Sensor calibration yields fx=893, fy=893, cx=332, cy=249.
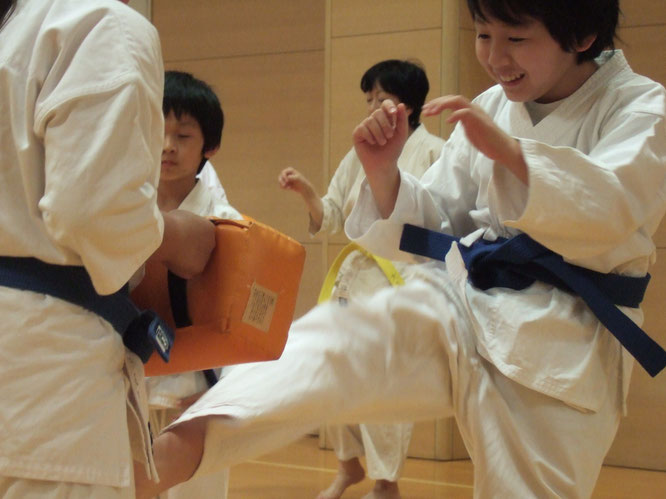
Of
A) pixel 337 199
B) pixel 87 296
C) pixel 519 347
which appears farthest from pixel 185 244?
pixel 337 199

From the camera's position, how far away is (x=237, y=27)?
5.79 metres

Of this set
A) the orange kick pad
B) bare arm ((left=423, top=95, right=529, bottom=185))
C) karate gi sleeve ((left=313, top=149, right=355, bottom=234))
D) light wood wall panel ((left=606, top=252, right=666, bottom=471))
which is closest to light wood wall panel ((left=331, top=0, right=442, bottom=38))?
karate gi sleeve ((left=313, top=149, right=355, bottom=234))

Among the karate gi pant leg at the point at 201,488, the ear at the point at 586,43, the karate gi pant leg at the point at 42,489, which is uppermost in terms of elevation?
the ear at the point at 586,43

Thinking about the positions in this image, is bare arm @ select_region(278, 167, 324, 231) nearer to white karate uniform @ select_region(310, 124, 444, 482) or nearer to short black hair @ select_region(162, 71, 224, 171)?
white karate uniform @ select_region(310, 124, 444, 482)

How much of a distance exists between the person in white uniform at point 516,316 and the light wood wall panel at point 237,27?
3.75 metres

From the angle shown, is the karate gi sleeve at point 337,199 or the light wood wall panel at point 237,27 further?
the light wood wall panel at point 237,27

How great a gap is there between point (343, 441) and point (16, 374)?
8.78ft

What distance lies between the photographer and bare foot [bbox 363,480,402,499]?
357 cm

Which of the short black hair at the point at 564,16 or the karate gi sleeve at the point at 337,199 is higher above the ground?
the short black hair at the point at 564,16

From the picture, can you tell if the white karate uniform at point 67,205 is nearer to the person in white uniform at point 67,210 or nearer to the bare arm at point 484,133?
the person in white uniform at point 67,210

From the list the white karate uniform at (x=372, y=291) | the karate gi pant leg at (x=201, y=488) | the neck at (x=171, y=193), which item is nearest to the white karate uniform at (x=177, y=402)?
the karate gi pant leg at (x=201, y=488)

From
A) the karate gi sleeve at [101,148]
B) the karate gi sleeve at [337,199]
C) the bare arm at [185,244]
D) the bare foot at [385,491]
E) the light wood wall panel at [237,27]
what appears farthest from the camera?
the light wood wall panel at [237,27]

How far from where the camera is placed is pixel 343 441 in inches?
148

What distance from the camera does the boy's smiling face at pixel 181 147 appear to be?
8.55ft
